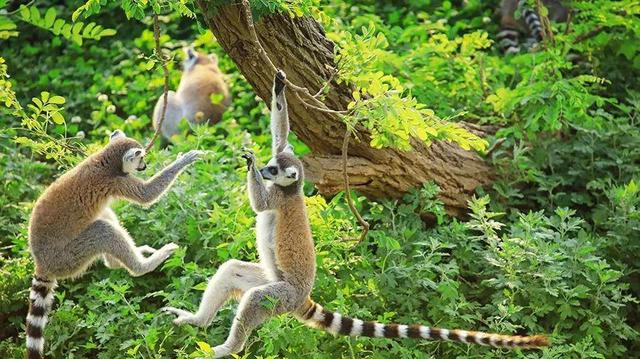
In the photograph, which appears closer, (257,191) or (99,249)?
(257,191)

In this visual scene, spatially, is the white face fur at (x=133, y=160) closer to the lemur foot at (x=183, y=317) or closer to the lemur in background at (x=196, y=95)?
the lemur foot at (x=183, y=317)

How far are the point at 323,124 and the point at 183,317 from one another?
4.93ft

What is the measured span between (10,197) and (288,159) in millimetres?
3143

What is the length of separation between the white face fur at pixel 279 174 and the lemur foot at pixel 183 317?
0.91m

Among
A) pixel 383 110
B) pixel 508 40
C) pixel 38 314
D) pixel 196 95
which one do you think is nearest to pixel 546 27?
pixel 508 40

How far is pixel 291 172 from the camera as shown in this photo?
5582mm

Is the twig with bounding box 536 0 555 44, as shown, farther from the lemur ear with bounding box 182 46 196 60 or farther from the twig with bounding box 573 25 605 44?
the lemur ear with bounding box 182 46 196 60

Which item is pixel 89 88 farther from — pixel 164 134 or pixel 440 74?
pixel 440 74

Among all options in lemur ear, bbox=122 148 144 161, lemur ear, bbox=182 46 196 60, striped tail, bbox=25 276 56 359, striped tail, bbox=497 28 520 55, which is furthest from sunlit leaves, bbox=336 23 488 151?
lemur ear, bbox=182 46 196 60

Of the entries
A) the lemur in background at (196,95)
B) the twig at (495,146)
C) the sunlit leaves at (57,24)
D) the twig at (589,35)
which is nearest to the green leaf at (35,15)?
the sunlit leaves at (57,24)

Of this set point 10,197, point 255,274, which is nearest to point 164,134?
point 10,197

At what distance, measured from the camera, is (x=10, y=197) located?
25.8ft

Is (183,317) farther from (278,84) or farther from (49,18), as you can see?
(49,18)

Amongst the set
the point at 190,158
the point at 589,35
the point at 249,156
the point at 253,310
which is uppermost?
the point at 249,156
